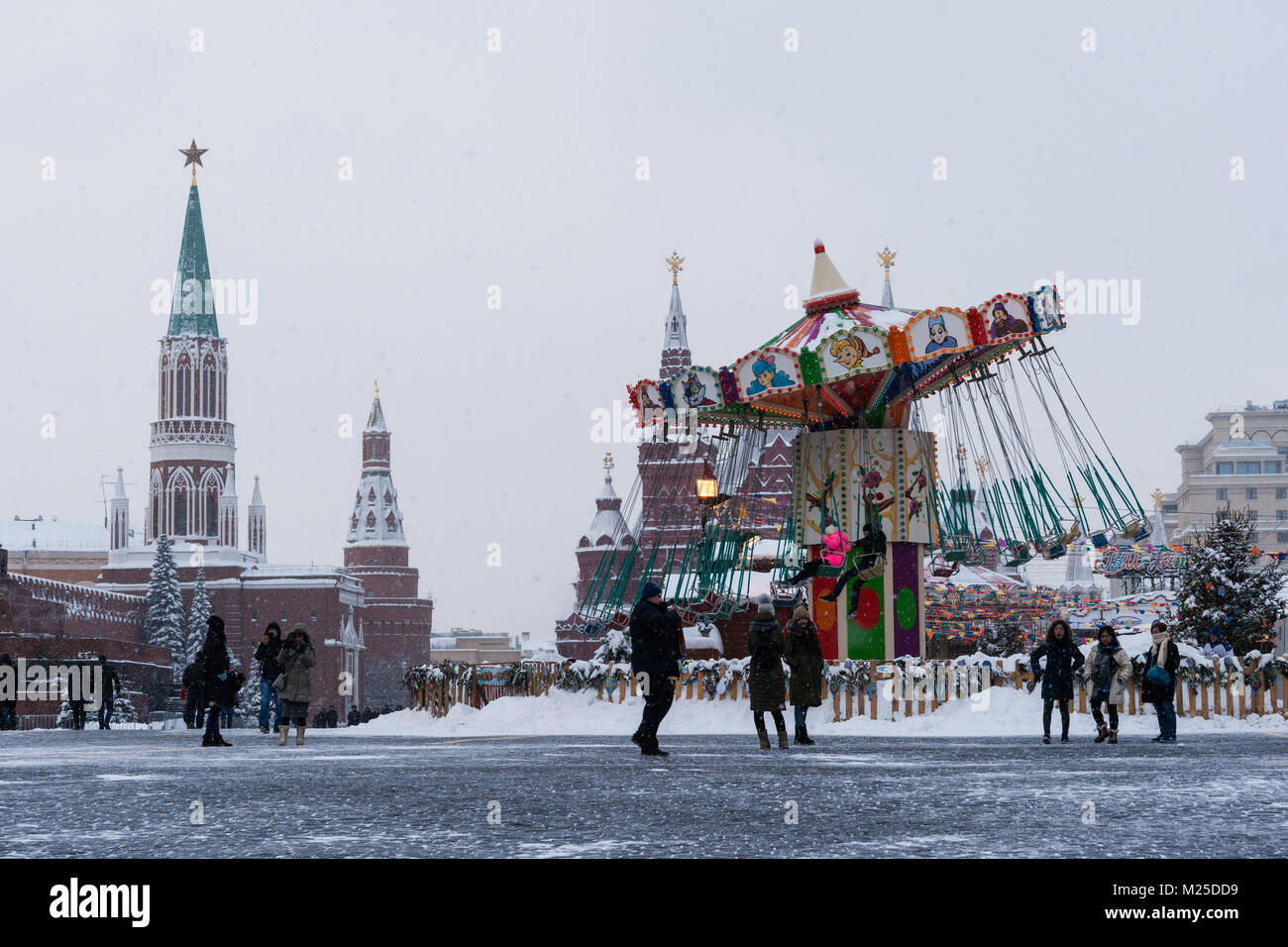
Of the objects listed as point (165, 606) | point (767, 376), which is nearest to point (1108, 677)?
point (767, 376)

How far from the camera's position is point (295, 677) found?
58.6ft

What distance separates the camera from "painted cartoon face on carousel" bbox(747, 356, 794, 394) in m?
27.2

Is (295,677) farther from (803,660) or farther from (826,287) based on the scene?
(826,287)

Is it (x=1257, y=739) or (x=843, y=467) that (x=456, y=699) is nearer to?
(x=843, y=467)

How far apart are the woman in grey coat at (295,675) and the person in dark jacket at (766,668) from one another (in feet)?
15.6

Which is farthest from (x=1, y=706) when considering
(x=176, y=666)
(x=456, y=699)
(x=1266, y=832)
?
(x=176, y=666)

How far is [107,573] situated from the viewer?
113 meters

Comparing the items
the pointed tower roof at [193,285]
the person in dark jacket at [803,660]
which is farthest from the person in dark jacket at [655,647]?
the pointed tower roof at [193,285]

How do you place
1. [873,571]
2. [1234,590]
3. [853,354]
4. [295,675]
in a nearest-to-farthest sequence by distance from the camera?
[295,675]
[853,354]
[873,571]
[1234,590]

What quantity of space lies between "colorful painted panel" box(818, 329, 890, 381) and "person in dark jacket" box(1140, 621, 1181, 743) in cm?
802

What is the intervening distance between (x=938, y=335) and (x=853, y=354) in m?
1.41

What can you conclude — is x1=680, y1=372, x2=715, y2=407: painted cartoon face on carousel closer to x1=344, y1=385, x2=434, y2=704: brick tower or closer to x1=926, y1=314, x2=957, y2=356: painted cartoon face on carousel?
x1=926, y1=314, x2=957, y2=356: painted cartoon face on carousel

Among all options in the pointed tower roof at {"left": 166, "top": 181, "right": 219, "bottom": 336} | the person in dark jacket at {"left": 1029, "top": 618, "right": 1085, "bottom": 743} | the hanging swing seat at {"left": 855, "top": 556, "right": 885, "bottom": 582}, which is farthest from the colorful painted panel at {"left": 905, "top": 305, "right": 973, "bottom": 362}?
the pointed tower roof at {"left": 166, "top": 181, "right": 219, "bottom": 336}

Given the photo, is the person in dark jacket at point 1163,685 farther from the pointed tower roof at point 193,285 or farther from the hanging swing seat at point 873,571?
the pointed tower roof at point 193,285
